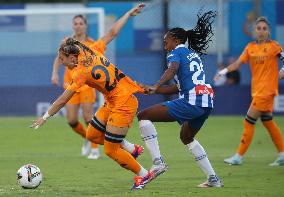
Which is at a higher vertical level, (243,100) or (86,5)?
(86,5)

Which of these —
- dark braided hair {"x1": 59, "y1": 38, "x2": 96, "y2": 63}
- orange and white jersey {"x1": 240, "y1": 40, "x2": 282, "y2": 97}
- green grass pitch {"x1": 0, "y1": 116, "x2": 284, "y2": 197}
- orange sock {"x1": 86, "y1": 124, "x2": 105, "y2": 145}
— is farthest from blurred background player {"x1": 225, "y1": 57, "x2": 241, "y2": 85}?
dark braided hair {"x1": 59, "y1": 38, "x2": 96, "y2": 63}

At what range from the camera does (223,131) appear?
61.9 ft

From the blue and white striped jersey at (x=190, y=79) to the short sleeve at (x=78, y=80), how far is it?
3.49 ft

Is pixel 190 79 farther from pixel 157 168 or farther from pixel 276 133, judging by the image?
pixel 276 133

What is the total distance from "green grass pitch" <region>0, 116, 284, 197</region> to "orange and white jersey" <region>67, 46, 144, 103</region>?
3.86 ft

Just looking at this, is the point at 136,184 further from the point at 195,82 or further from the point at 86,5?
the point at 86,5

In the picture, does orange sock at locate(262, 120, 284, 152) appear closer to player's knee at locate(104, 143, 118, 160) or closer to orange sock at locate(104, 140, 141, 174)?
orange sock at locate(104, 140, 141, 174)

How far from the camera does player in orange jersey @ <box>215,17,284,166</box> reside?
45.2ft

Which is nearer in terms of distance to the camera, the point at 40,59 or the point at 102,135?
the point at 102,135

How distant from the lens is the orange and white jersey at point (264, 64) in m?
13.8

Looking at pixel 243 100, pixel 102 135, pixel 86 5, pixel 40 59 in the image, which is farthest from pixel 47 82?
pixel 102 135

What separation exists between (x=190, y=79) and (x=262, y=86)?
3.34 metres

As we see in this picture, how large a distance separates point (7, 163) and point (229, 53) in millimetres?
11236

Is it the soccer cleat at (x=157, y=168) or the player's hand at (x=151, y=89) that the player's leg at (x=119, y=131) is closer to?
the soccer cleat at (x=157, y=168)
